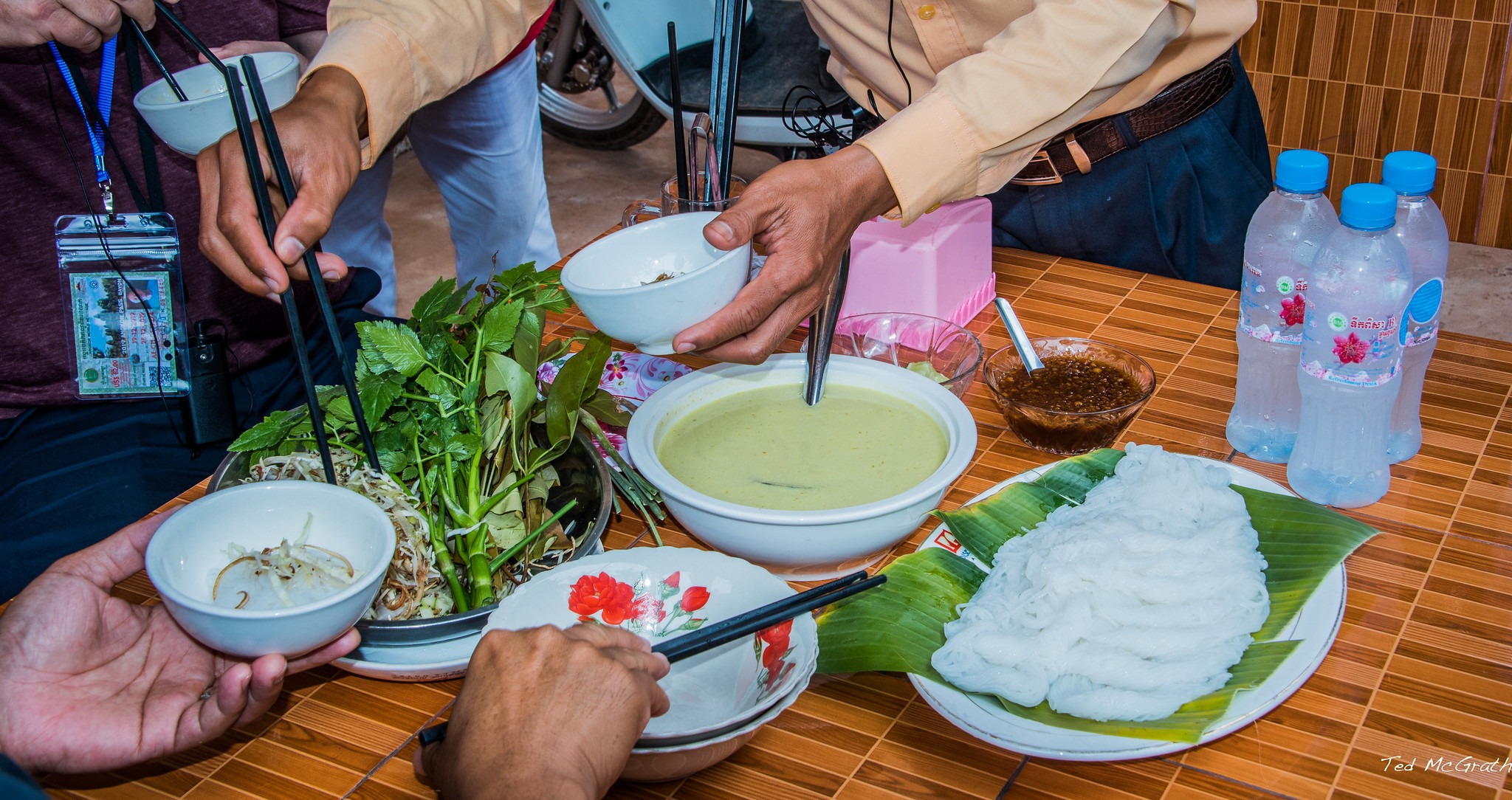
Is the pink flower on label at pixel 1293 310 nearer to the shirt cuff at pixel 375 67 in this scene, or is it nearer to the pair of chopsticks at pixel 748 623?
the pair of chopsticks at pixel 748 623

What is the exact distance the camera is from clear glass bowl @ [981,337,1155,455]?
1229 mm

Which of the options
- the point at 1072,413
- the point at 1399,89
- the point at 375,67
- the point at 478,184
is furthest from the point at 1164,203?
the point at 1399,89

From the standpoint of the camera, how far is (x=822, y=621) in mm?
999

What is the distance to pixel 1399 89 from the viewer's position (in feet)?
11.0

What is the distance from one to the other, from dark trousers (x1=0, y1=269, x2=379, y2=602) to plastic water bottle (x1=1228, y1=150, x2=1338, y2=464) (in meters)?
1.35

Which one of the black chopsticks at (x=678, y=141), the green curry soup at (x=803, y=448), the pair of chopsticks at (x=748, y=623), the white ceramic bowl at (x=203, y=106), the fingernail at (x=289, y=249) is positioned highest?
the white ceramic bowl at (x=203, y=106)

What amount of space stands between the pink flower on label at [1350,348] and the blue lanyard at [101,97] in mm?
1518

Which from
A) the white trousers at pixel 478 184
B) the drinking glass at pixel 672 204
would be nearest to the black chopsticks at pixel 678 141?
the drinking glass at pixel 672 204

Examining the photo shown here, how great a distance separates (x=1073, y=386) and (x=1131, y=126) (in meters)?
0.53

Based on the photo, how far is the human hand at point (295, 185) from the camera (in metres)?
1.07

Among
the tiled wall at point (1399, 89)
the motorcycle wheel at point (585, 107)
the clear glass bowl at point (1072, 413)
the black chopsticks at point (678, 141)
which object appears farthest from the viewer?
the motorcycle wheel at point (585, 107)

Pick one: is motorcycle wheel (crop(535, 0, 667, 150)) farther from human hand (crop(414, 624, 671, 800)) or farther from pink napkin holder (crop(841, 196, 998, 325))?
human hand (crop(414, 624, 671, 800))

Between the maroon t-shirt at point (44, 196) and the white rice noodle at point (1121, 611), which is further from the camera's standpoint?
the maroon t-shirt at point (44, 196)

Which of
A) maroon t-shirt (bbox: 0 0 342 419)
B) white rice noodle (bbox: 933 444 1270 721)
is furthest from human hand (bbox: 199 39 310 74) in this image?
white rice noodle (bbox: 933 444 1270 721)
